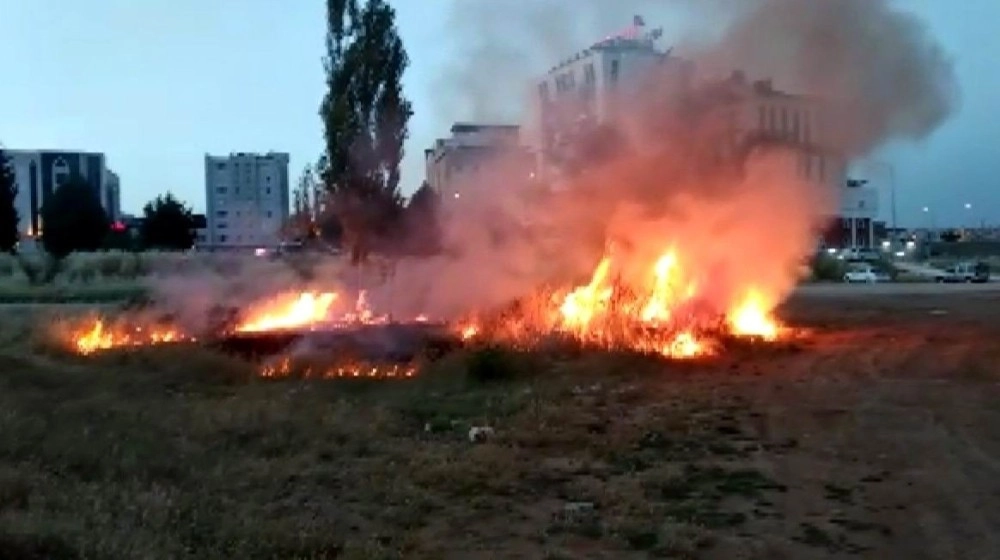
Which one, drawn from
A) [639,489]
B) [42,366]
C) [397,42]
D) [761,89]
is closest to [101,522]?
[639,489]

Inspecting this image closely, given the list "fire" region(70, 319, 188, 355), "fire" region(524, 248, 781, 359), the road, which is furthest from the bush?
the road

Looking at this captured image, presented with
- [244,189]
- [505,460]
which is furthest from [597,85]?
[244,189]

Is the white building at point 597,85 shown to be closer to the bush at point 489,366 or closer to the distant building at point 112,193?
the bush at point 489,366

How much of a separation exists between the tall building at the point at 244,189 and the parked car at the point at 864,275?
5862cm

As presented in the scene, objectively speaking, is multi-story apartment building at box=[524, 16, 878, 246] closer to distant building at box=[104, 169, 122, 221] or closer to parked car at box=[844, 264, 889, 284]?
parked car at box=[844, 264, 889, 284]

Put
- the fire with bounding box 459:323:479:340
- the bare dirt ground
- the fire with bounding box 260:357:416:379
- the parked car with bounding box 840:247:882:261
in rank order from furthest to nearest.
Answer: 1. the parked car with bounding box 840:247:882:261
2. the fire with bounding box 459:323:479:340
3. the fire with bounding box 260:357:416:379
4. the bare dirt ground

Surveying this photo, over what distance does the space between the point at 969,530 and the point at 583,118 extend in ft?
71.8

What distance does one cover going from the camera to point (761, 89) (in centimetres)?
2819

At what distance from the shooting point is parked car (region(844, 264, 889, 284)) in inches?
2719

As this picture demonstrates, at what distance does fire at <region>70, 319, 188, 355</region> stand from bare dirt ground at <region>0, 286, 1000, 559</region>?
2.76m

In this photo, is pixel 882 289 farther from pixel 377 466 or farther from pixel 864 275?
pixel 377 466

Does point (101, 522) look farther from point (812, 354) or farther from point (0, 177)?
point (0, 177)

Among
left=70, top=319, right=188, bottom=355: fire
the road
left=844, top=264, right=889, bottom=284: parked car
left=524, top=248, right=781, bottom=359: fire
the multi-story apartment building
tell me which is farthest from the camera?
left=844, top=264, right=889, bottom=284: parked car

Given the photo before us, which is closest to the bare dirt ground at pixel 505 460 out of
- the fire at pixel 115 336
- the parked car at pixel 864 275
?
the fire at pixel 115 336
